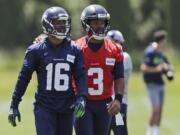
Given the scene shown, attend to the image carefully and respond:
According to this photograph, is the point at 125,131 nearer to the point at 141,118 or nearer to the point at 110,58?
the point at 110,58

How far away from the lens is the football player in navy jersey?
9648mm

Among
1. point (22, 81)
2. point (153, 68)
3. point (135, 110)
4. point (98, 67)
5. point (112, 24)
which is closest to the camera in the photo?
point (22, 81)

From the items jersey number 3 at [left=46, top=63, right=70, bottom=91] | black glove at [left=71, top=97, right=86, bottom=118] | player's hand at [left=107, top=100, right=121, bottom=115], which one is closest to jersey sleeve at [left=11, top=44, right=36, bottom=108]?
jersey number 3 at [left=46, top=63, right=70, bottom=91]

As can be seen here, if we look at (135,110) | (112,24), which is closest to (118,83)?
(135,110)

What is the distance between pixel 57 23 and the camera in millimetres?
9734

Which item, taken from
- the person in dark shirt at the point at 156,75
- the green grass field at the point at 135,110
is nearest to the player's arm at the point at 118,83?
the person in dark shirt at the point at 156,75

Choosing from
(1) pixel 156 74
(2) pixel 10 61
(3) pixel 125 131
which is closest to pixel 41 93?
(3) pixel 125 131

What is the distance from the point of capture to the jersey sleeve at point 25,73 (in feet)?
31.7

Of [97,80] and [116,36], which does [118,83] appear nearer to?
[97,80]

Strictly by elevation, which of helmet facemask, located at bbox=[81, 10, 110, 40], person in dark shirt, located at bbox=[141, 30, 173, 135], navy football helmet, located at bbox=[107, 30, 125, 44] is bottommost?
person in dark shirt, located at bbox=[141, 30, 173, 135]

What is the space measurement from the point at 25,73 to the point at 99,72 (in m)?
1.12

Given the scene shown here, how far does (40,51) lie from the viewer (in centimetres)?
966

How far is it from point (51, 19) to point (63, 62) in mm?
543

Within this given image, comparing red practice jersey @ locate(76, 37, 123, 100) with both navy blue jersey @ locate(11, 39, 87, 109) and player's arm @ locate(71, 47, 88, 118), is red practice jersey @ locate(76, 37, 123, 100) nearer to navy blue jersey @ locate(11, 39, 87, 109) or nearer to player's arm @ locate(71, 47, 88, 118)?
player's arm @ locate(71, 47, 88, 118)
